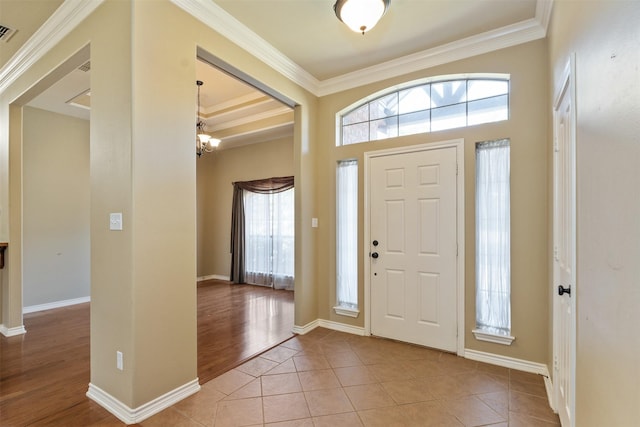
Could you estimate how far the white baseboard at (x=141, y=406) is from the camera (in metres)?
1.99

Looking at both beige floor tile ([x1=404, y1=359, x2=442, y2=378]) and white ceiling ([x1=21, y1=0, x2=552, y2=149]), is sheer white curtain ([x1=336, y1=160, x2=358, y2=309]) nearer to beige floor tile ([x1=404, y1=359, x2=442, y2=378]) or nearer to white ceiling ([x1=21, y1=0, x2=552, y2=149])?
beige floor tile ([x1=404, y1=359, x2=442, y2=378])

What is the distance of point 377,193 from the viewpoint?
3.44 metres

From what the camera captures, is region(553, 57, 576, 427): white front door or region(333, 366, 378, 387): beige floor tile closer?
region(553, 57, 576, 427): white front door

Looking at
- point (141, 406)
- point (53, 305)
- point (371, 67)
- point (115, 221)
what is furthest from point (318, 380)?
point (53, 305)

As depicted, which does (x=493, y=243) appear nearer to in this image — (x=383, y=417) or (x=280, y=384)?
(x=383, y=417)

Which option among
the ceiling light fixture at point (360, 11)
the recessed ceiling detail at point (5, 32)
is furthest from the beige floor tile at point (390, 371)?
the recessed ceiling detail at point (5, 32)

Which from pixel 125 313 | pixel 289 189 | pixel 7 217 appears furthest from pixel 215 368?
pixel 289 189

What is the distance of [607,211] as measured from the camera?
107 centimetres

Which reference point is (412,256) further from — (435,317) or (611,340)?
(611,340)

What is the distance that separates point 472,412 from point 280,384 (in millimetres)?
1447

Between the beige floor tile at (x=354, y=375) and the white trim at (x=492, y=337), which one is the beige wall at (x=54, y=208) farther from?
the white trim at (x=492, y=337)

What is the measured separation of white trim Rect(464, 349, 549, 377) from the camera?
2.60 meters

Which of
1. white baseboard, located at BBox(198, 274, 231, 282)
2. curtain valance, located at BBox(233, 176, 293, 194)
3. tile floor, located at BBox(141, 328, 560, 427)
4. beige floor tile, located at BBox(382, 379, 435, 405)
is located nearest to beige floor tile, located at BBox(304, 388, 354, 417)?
tile floor, located at BBox(141, 328, 560, 427)

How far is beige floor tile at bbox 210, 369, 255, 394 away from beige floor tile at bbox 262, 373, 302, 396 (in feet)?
0.51
